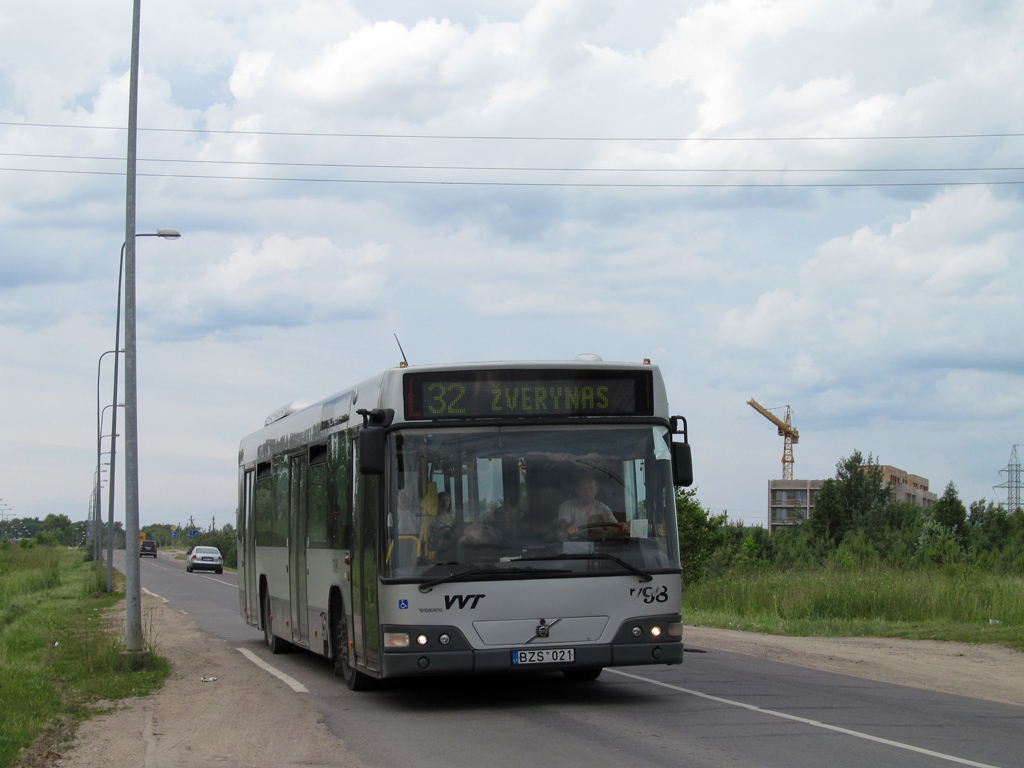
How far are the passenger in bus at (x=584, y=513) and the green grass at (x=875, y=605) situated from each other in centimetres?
1078

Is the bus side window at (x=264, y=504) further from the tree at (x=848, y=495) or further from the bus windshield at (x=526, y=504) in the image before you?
the tree at (x=848, y=495)

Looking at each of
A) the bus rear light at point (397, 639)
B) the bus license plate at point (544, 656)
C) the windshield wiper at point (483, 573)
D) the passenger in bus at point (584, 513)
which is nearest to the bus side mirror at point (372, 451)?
the windshield wiper at point (483, 573)

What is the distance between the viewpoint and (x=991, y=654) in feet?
56.4

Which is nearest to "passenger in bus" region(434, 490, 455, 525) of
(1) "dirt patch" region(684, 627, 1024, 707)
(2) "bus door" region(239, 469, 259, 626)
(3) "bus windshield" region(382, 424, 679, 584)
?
(3) "bus windshield" region(382, 424, 679, 584)

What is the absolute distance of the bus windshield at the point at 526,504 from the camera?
10.0 metres

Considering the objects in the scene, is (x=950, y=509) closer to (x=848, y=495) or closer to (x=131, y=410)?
(x=848, y=495)

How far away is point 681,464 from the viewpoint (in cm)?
1041

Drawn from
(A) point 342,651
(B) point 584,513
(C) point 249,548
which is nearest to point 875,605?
(C) point 249,548

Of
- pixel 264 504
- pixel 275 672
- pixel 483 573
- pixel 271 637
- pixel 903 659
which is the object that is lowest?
pixel 903 659

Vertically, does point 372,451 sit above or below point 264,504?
above

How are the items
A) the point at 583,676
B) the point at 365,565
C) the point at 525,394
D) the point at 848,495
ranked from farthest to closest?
the point at 848,495
the point at 583,676
the point at 365,565
the point at 525,394

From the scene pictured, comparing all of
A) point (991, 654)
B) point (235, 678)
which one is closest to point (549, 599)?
point (235, 678)

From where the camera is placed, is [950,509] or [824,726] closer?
[824,726]

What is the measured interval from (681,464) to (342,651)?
4.20m
